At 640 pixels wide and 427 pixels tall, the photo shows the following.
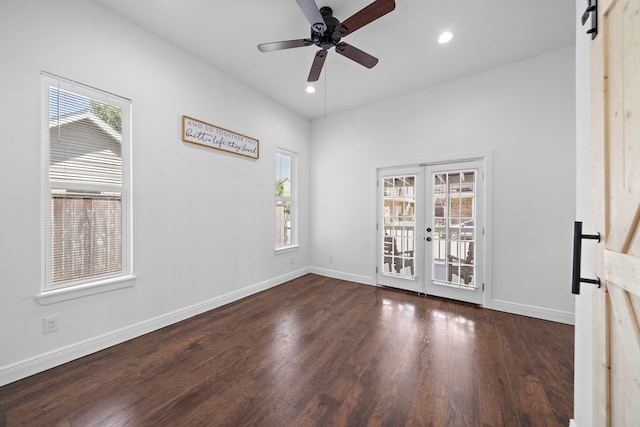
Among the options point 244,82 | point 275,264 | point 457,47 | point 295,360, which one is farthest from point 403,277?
point 244,82

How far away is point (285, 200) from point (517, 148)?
351cm

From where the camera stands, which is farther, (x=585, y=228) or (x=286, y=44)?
(x=286, y=44)

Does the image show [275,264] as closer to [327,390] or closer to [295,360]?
[295,360]

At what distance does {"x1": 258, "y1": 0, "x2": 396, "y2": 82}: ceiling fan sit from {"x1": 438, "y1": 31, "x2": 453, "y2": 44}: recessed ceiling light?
33.2 inches

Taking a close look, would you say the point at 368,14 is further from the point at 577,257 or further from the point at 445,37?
the point at 577,257

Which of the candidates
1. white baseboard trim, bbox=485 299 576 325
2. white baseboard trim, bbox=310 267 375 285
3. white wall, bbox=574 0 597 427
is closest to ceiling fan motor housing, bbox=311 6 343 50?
white wall, bbox=574 0 597 427

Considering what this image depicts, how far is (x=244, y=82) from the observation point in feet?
11.7

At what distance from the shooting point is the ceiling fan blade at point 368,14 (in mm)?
1804

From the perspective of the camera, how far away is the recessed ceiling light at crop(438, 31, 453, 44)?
8.30ft

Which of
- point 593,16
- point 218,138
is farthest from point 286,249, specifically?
point 593,16

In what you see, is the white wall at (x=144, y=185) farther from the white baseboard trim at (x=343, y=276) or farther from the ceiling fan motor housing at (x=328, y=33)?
the ceiling fan motor housing at (x=328, y=33)

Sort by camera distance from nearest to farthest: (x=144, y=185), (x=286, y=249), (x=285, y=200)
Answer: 1. (x=144, y=185)
2. (x=286, y=249)
3. (x=285, y=200)

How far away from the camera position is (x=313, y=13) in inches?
73.0

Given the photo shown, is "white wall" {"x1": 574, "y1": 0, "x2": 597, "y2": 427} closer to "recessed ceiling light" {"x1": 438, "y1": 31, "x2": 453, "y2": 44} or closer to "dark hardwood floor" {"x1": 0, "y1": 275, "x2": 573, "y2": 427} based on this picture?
"dark hardwood floor" {"x1": 0, "y1": 275, "x2": 573, "y2": 427}
